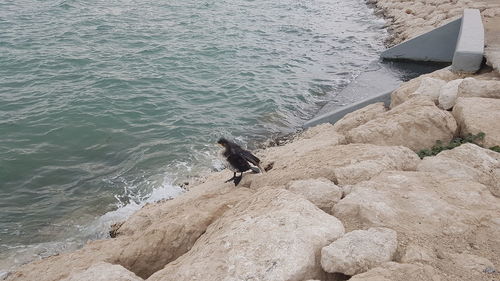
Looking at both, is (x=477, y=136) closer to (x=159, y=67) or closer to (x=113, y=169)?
(x=113, y=169)

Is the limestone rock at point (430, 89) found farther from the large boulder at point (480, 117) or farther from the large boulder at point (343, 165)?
the large boulder at point (343, 165)

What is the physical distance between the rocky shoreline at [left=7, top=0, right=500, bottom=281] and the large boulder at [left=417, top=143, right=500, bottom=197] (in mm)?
14

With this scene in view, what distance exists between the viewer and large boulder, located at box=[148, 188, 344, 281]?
143 inches

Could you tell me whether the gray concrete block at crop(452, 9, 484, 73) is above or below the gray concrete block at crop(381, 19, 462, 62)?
above

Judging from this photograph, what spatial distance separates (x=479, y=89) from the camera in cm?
763

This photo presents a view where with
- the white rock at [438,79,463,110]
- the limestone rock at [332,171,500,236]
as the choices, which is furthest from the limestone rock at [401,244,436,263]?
the white rock at [438,79,463,110]

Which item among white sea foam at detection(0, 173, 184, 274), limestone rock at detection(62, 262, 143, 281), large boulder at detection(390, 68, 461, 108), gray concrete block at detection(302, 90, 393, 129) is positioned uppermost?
large boulder at detection(390, 68, 461, 108)

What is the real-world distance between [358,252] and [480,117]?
4271 millimetres

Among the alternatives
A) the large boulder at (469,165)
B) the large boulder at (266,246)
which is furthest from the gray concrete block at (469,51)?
the large boulder at (266,246)

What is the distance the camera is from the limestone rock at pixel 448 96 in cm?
770

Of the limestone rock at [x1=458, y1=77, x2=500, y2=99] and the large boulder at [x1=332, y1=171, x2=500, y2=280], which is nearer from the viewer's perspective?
the large boulder at [x1=332, y1=171, x2=500, y2=280]

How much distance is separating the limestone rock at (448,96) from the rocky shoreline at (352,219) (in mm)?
22

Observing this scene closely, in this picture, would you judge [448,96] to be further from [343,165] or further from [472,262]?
[472,262]

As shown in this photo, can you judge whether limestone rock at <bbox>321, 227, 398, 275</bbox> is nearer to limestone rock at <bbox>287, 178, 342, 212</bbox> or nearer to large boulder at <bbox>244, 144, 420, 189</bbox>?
limestone rock at <bbox>287, 178, 342, 212</bbox>
